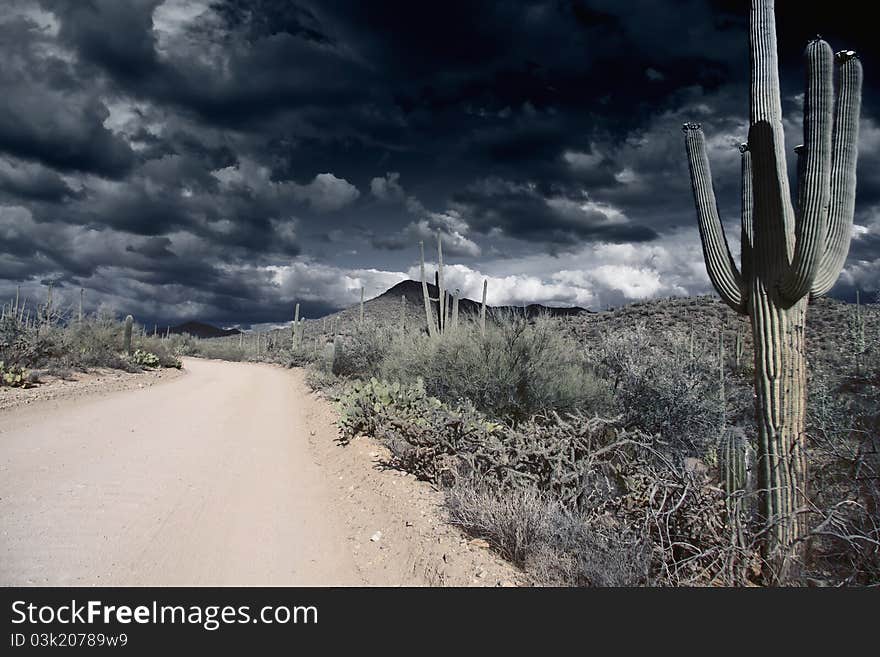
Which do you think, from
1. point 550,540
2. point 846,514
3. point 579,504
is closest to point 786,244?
point 846,514

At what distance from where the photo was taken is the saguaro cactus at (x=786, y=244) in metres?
4.84

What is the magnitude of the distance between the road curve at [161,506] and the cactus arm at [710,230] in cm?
463

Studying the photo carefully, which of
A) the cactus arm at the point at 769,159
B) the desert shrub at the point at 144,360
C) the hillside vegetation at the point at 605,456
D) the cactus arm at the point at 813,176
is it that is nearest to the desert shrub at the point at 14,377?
the desert shrub at the point at 144,360

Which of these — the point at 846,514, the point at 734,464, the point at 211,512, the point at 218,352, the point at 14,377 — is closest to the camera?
the point at 734,464

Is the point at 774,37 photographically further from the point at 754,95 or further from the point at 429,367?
the point at 429,367

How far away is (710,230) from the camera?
19.7 ft

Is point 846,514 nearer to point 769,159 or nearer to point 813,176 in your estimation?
point 813,176

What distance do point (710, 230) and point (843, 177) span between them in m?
1.25

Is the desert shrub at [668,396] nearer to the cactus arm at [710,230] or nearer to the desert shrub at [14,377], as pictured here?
the cactus arm at [710,230]

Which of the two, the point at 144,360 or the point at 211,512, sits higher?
the point at 144,360

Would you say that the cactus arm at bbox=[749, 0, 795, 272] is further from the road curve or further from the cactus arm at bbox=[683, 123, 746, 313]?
the road curve

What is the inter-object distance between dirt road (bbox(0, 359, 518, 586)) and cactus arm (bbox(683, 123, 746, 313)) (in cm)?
371

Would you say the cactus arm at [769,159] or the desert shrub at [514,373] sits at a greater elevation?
the cactus arm at [769,159]

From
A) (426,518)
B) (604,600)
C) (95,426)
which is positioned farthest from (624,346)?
(95,426)
